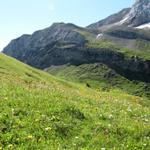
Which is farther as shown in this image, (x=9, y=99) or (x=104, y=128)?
(x=9, y=99)

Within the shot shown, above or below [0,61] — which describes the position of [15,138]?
below

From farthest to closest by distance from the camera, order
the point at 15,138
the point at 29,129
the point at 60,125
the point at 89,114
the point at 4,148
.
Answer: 1. the point at 89,114
2. the point at 60,125
3. the point at 29,129
4. the point at 15,138
5. the point at 4,148

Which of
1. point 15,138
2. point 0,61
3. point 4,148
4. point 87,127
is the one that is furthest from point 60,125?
point 0,61

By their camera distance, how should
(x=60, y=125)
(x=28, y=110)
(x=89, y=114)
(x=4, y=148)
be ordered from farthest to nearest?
1. (x=89, y=114)
2. (x=28, y=110)
3. (x=60, y=125)
4. (x=4, y=148)

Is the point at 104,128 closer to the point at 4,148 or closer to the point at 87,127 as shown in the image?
the point at 87,127

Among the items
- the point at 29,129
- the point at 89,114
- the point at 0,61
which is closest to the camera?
the point at 29,129

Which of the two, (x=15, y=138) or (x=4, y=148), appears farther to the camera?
(x=15, y=138)

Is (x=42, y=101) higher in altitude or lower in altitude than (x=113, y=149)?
higher

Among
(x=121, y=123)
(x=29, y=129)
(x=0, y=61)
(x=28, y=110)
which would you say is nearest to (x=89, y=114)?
(x=121, y=123)

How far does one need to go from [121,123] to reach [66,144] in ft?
17.6

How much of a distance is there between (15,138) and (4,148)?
4.43 feet

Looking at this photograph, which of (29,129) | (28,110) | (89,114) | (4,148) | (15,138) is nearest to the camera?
(4,148)

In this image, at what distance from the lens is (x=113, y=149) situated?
56.5ft

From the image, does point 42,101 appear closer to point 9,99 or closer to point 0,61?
point 9,99
